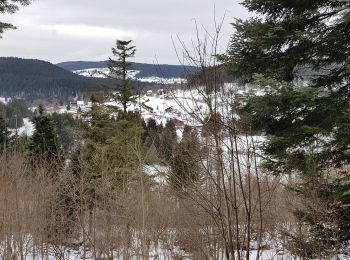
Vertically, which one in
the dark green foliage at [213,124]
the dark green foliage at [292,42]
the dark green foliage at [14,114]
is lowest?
the dark green foliage at [14,114]

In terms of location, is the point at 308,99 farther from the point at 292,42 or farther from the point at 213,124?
the point at 213,124

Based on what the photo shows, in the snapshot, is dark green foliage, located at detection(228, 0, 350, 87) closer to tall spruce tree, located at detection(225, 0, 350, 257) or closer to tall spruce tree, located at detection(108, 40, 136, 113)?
tall spruce tree, located at detection(225, 0, 350, 257)

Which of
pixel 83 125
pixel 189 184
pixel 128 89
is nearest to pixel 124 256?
pixel 189 184

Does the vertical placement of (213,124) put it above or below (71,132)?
above

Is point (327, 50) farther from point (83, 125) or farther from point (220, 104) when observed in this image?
point (83, 125)

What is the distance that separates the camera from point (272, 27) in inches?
309

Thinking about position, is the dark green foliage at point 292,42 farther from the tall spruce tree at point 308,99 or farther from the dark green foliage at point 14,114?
the dark green foliage at point 14,114

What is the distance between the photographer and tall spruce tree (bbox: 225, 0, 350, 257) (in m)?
7.57

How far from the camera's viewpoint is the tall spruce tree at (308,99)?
24.8 ft

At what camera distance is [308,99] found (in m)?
7.29

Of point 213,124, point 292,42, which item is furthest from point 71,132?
point 213,124

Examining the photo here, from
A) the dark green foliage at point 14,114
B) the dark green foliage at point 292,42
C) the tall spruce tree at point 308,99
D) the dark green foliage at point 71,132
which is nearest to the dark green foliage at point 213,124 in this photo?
the tall spruce tree at point 308,99

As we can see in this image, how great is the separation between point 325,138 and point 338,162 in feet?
1.60

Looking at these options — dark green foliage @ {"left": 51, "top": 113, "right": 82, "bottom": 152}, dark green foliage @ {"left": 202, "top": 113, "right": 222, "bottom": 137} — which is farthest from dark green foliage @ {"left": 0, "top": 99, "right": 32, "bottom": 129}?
dark green foliage @ {"left": 202, "top": 113, "right": 222, "bottom": 137}
